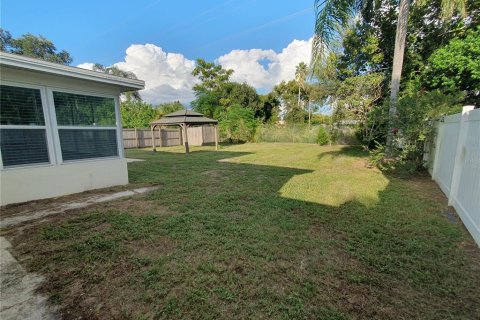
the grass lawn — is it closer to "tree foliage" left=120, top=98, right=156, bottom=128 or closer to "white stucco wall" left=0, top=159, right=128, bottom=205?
"white stucco wall" left=0, top=159, right=128, bottom=205

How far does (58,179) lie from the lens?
4523 mm

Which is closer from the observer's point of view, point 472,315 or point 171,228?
point 472,315

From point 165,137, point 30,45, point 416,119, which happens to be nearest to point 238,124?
point 165,137

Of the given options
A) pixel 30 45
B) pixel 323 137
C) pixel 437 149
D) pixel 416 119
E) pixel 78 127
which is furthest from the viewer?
pixel 30 45

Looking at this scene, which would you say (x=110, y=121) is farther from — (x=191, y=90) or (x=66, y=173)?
(x=191, y=90)

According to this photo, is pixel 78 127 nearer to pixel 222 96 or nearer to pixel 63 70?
pixel 63 70

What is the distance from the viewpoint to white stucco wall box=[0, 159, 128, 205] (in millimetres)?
4012

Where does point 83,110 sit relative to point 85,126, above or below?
above

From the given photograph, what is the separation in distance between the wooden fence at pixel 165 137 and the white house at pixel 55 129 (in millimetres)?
11813

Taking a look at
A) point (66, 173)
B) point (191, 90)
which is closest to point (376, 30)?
point (66, 173)

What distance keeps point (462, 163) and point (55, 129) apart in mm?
7414

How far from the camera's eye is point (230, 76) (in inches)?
989

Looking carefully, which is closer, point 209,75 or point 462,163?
point 462,163

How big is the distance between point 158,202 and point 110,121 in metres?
2.48
